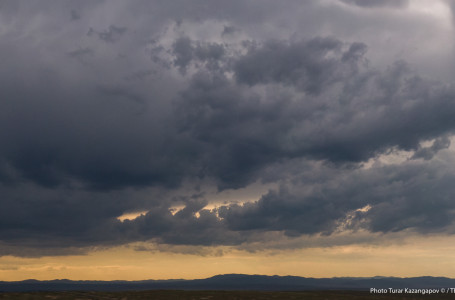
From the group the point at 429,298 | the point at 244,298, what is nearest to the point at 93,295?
the point at 244,298

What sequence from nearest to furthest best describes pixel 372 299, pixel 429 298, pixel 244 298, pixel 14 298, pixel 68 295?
1. pixel 14 298
2. pixel 68 295
3. pixel 244 298
4. pixel 372 299
5. pixel 429 298

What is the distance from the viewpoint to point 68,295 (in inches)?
3349

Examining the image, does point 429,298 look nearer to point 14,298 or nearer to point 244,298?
point 244,298

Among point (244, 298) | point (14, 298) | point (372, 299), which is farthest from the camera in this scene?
point (372, 299)

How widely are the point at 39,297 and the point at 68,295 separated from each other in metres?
5.96

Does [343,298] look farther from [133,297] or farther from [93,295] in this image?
[93,295]

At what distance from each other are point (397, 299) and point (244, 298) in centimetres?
4076

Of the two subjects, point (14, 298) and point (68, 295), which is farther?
point (68, 295)

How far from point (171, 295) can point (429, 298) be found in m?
68.0

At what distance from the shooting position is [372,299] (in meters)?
99.1

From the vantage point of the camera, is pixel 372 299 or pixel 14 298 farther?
pixel 372 299

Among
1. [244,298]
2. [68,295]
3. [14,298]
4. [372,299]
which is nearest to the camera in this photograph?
[14,298]

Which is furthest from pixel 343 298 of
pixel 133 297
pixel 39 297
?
pixel 39 297

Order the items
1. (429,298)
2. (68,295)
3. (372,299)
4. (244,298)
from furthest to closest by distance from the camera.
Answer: (429,298), (372,299), (244,298), (68,295)
